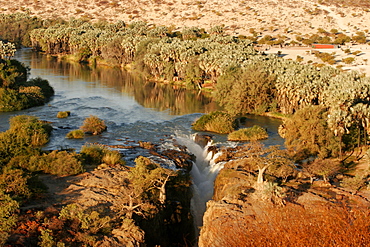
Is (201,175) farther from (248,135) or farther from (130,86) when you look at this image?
(130,86)

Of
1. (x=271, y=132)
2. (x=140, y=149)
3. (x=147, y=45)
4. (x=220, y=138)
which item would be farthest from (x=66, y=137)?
(x=147, y=45)

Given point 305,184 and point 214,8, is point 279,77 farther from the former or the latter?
point 214,8

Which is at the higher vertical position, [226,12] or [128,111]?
[226,12]

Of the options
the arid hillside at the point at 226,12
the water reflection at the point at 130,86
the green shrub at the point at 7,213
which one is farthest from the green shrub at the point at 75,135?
the arid hillside at the point at 226,12

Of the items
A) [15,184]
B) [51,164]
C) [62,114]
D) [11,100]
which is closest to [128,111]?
[62,114]

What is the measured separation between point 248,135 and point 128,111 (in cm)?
2001

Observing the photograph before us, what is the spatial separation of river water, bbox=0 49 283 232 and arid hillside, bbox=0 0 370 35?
187 ft

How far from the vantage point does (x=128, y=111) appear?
5750cm

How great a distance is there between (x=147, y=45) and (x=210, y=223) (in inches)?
2787

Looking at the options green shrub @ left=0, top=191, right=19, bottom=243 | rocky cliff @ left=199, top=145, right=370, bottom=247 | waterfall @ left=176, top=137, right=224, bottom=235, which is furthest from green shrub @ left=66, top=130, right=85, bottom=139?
green shrub @ left=0, top=191, right=19, bottom=243

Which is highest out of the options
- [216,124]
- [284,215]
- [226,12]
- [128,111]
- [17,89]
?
[226,12]

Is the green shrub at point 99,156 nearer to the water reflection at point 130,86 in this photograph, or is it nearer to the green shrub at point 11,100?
the green shrub at point 11,100

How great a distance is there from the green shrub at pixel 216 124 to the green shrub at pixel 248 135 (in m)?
2.26

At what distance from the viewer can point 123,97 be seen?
6719 centimetres
